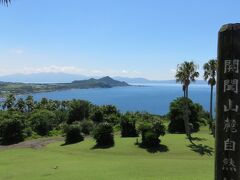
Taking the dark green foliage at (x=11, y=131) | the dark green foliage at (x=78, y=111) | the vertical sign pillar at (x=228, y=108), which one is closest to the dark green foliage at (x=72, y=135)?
the dark green foliage at (x=11, y=131)

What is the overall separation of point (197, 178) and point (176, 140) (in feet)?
77.0

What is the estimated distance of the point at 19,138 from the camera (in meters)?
62.1

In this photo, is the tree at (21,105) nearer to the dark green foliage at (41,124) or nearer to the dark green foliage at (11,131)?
the dark green foliage at (41,124)

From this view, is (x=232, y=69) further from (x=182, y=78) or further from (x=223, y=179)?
(x=182, y=78)

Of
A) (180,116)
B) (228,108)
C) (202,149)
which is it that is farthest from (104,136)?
(228,108)

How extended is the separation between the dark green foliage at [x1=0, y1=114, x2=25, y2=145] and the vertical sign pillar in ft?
192

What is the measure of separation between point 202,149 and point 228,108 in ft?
121

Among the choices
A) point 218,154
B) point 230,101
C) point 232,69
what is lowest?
point 218,154

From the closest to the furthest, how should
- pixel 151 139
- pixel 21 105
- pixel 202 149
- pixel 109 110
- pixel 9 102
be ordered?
1. pixel 202 149
2. pixel 151 139
3. pixel 109 110
4. pixel 21 105
5. pixel 9 102

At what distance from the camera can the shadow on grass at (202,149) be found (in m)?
40.2

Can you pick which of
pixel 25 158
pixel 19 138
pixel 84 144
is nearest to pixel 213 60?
pixel 84 144

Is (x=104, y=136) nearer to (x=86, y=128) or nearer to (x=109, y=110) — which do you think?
(x=86, y=128)

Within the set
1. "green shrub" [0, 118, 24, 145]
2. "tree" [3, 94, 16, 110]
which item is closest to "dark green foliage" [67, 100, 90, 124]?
"green shrub" [0, 118, 24, 145]

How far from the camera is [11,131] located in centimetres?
6172
